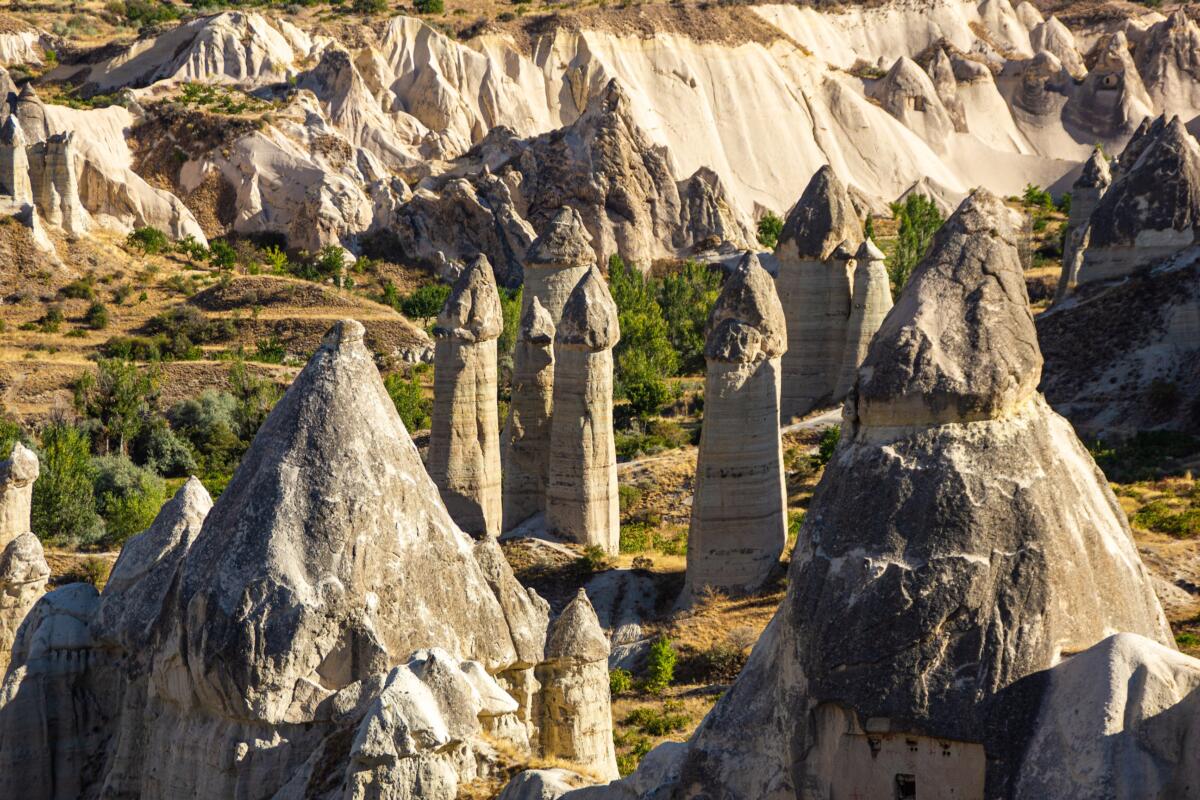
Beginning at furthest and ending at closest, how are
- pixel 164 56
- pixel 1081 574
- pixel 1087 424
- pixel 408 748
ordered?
pixel 164 56 < pixel 1087 424 < pixel 408 748 < pixel 1081 574

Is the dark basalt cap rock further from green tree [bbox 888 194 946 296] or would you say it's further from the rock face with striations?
the rock face with striations

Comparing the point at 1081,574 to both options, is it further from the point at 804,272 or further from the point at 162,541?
the point at 804,272

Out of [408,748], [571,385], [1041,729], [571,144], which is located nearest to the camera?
[1041,729]

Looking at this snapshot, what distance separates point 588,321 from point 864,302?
834cm

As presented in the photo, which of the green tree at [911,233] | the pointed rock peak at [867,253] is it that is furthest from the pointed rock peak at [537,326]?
the green tree at [911,233]

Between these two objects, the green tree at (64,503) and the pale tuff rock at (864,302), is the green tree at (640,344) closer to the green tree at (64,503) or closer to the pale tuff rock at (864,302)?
the pale tuff rock at (864,302)

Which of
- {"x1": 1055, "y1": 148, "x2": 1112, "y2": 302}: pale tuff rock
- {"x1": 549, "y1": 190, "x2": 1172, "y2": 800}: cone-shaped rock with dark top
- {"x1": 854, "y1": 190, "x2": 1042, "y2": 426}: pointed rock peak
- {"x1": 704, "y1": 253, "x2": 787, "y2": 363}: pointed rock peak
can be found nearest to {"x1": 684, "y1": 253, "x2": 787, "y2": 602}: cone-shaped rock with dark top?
{"x1": 704, "y1": 253, "x2": 787, "y2": 363}: pointed rock peak

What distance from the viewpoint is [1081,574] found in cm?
745

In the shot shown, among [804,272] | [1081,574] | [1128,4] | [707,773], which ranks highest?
[1128,4]

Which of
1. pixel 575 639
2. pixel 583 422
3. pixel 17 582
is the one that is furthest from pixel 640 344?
pixel 575 639

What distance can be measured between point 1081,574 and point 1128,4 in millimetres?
87342

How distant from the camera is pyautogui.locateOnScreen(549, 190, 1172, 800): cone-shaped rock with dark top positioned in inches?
286

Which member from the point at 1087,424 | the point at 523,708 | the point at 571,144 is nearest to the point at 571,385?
the point at 1087,424

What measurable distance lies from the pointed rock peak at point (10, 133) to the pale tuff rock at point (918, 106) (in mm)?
40791
